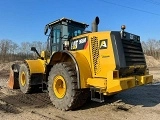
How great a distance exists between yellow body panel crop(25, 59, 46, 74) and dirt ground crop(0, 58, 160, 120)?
0.92 metres

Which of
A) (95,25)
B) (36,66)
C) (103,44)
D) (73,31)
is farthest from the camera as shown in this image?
(36,66)

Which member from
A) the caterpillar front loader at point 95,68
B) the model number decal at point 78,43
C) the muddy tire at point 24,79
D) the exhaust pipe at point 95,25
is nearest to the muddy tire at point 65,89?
the caterpillar front loader at point 95,68

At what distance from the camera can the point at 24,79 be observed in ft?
33.1

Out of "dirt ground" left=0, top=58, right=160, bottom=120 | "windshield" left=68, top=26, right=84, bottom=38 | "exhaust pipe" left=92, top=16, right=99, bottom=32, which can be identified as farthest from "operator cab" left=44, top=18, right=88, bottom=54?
"dirt ground" left=0, top=58, right=160, bottom=120

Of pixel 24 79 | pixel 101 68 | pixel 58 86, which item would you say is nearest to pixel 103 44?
pixel 101 68

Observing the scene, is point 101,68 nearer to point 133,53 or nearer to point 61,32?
point 133,53

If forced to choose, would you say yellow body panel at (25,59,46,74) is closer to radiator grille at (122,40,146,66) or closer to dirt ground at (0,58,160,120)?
dirt ground at (0,58,160,120)

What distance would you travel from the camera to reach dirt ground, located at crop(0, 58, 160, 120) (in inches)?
252

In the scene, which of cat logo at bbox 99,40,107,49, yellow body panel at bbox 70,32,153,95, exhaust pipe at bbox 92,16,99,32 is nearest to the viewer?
yellow body panel at bbox 70,32,153,95

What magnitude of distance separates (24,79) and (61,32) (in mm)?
2740

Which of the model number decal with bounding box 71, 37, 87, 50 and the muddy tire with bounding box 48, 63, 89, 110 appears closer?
the muddy tire with bounding box 48, 63, 89, 110

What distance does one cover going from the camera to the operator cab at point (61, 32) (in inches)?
337

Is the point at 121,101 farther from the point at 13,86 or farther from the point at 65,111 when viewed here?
the point at 13,86

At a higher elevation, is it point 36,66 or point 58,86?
point 36,66
